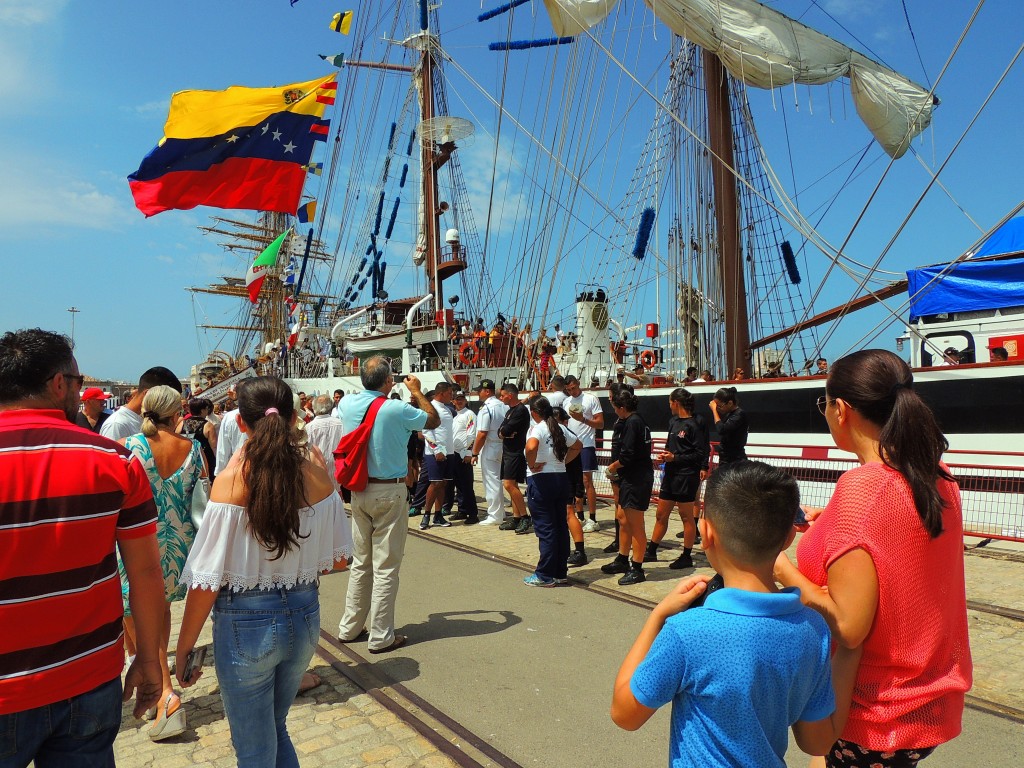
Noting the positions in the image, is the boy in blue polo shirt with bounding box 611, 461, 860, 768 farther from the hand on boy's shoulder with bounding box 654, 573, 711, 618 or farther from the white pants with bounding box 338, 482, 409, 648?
the white pants with bounding box 338, 482, 409, 648

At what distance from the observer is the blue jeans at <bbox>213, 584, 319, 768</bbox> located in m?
2.33

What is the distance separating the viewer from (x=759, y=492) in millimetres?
1548

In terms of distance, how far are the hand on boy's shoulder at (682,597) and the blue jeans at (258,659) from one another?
154cm

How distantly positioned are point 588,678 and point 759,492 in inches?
114

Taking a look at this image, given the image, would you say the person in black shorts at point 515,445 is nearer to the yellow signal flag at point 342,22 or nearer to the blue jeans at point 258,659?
the blue jeans at point 258,659

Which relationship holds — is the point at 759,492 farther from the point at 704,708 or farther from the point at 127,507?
the point at 127,507

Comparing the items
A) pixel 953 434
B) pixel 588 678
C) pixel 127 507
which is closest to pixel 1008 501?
pixel 953 434

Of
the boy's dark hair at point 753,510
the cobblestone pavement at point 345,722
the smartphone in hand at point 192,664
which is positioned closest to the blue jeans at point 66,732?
the smartphone in hand at point 192,664

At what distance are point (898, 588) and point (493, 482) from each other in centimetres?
786


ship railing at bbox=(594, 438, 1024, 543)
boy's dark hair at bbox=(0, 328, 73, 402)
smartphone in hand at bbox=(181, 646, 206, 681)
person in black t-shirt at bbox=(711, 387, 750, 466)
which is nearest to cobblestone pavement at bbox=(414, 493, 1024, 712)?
ship railing at bbox=(594, 438, 1024, 543)

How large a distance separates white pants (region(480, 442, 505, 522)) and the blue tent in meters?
6.22

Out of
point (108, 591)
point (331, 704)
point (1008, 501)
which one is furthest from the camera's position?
point (1008, 501)

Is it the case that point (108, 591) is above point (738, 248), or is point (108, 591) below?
below

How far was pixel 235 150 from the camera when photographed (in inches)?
428
